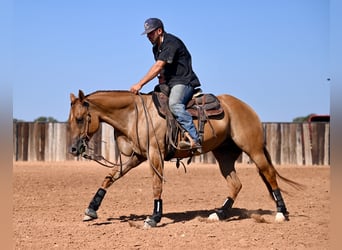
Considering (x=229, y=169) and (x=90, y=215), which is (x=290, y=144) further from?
(x=90, y=215)

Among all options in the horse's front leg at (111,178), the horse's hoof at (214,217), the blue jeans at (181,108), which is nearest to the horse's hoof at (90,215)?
the horse's front leg at (111,178)

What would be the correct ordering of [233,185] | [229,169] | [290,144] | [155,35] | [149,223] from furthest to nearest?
[290,144]
[229,169]
[233,185]
[155,35]
[149,223]

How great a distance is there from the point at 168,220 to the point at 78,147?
Result: 1.87 meters

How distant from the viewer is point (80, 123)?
7898mm

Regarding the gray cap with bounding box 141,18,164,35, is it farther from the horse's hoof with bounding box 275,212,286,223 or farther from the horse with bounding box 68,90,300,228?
the horse's hoof with bounding box 275,212,286,223

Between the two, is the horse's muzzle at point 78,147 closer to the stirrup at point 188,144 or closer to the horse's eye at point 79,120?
the horse's eye at point 79,120

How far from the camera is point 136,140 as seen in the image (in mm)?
8031

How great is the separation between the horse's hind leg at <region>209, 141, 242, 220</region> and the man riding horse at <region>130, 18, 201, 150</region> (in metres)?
1.06

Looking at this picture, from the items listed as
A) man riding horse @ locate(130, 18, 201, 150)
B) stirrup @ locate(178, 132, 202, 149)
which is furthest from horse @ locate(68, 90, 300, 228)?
man riding horse @ locate(130, 18, 201, 150)

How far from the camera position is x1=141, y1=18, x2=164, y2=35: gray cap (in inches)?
313

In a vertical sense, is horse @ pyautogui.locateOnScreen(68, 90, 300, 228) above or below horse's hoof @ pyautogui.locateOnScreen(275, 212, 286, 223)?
above

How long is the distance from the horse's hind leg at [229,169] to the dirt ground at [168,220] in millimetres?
311

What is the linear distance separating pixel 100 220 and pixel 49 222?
0.80m

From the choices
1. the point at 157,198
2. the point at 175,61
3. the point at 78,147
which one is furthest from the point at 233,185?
the point at 78,147
